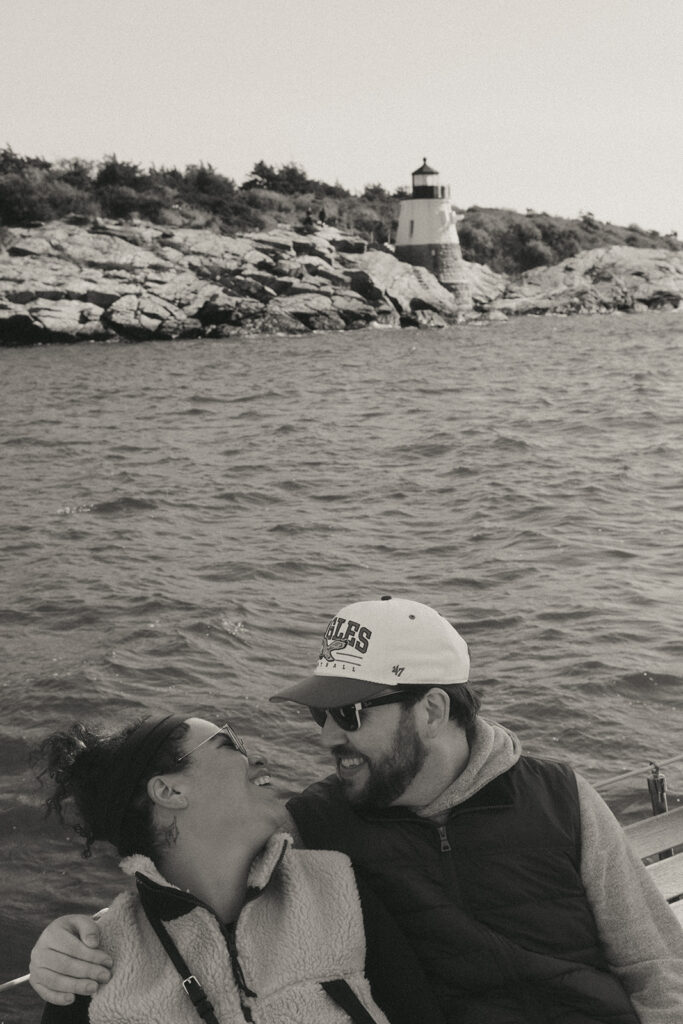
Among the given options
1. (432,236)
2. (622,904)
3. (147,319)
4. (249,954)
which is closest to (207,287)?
(147,319)

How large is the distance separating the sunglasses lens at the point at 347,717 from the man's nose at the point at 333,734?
0.02m

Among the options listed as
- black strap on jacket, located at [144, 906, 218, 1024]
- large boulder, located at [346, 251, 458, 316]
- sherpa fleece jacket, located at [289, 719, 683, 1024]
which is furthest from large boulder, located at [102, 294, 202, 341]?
black strap on jacket, located at [144, 906, 218, 1024]

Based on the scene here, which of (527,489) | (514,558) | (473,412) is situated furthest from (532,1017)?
(473,412)

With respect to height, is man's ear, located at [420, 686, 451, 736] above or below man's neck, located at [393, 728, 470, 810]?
above

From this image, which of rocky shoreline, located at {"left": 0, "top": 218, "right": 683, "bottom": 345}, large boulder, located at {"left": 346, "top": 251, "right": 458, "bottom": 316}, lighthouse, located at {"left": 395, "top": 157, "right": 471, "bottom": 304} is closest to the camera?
rocky shoreline, located at {"left": 0, "top": 218, "right": 683, "bottom": 345}

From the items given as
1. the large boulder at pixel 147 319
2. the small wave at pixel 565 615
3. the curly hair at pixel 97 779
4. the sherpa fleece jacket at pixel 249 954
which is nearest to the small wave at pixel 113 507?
the small wave at pixel 565 615

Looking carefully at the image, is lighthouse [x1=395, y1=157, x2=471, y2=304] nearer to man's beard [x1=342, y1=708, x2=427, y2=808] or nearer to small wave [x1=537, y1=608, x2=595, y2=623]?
small wave [x1=537, y1=608, x2=595, y2=623]

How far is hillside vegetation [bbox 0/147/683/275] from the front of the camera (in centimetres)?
6788

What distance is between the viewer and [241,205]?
7675 centimetres

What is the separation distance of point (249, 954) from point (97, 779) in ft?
1.84

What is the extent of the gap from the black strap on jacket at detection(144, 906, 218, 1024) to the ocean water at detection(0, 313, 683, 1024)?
3686 millimetres

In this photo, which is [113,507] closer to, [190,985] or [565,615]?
[565,615]

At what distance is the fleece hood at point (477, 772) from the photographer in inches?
127

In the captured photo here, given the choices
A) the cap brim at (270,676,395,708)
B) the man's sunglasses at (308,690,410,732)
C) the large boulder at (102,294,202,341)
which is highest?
the large boulder at (102,294,202,341)
